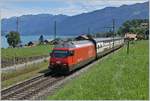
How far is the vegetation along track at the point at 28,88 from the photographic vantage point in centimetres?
2572

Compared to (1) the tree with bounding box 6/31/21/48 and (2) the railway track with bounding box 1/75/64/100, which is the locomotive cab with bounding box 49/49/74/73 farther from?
(1) the tree with bounding box 6/31/21/48

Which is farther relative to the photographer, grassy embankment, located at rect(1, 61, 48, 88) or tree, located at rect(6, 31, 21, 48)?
tree, located at rect(6, 31, 21, 48)

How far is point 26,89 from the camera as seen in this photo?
29.0 meters

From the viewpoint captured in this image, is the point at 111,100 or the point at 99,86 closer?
the point at 111,100

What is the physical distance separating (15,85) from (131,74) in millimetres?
8543

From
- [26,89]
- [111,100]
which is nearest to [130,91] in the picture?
[111,100]

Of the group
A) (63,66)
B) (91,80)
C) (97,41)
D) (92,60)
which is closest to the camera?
(91,80)

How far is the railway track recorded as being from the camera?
84.4ft

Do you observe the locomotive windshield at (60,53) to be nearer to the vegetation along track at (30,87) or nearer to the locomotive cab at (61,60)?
the locomotive cab at (61,60)

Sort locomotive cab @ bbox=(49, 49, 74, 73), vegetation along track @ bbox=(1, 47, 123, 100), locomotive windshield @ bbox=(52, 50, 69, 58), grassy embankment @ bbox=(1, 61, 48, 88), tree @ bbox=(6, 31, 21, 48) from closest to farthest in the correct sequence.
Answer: vegetation along track @ bbox=(1, 47, 123, 100) → grassy embankment @ bbox=(1, 61, 48, 88) → locomotive cab @ bbox=(49, 49, 74, 73) → locomotive windshield @ bbox=(52, 50, 69, 58) → tree @ bbox=(6, 31, 21, 48)

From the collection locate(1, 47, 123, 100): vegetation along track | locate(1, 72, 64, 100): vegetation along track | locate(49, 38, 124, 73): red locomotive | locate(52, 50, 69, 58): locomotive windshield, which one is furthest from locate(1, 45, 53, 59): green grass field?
locate(1, 72, 64, 100): vegetation along track

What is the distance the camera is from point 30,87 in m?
30.1

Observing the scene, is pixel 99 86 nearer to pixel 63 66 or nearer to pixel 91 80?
pixel 91 80

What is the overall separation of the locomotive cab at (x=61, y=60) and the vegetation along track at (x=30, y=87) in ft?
2.42
